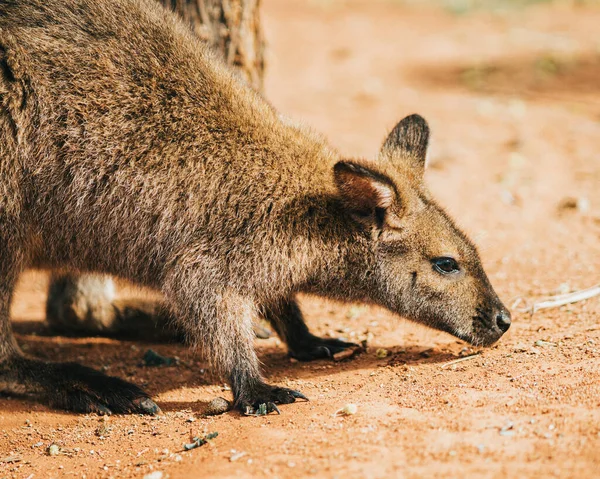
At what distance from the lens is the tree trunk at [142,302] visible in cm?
560

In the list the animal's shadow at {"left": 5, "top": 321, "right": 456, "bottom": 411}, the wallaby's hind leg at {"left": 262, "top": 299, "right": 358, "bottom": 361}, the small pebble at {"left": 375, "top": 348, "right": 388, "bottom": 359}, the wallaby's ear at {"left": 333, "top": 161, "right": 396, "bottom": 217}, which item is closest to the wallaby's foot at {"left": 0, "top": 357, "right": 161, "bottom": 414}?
the animal's shadow at {"left": 5, "top": 321, "right": 456, "bottom": 411}

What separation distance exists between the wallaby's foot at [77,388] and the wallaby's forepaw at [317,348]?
1064 mm

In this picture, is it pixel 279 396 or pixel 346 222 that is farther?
pixel 346 222

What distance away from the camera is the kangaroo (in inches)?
167

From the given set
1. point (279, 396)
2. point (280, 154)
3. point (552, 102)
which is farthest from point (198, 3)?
point (552, 102)

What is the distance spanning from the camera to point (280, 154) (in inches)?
175

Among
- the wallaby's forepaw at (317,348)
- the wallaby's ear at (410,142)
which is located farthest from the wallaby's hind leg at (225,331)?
the wallaby's ear at (410,142)

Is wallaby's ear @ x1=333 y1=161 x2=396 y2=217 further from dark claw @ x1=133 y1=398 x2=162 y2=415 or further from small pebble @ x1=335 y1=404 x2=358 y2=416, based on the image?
dark claw @ x1=133 y1=398 x2=162 y2=415

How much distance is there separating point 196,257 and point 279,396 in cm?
88

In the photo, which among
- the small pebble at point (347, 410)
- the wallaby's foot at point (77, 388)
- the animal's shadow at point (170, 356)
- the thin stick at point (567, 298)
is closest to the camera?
the small pebble at point (347, 410)

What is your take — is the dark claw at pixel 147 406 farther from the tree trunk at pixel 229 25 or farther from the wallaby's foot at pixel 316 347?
the tree trunk at pixel 229 25

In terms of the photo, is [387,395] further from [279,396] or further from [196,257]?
[196,257]

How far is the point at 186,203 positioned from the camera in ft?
14.0

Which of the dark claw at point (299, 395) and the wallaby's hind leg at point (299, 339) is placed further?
the wallaby's hind leg at point (299, 339)
